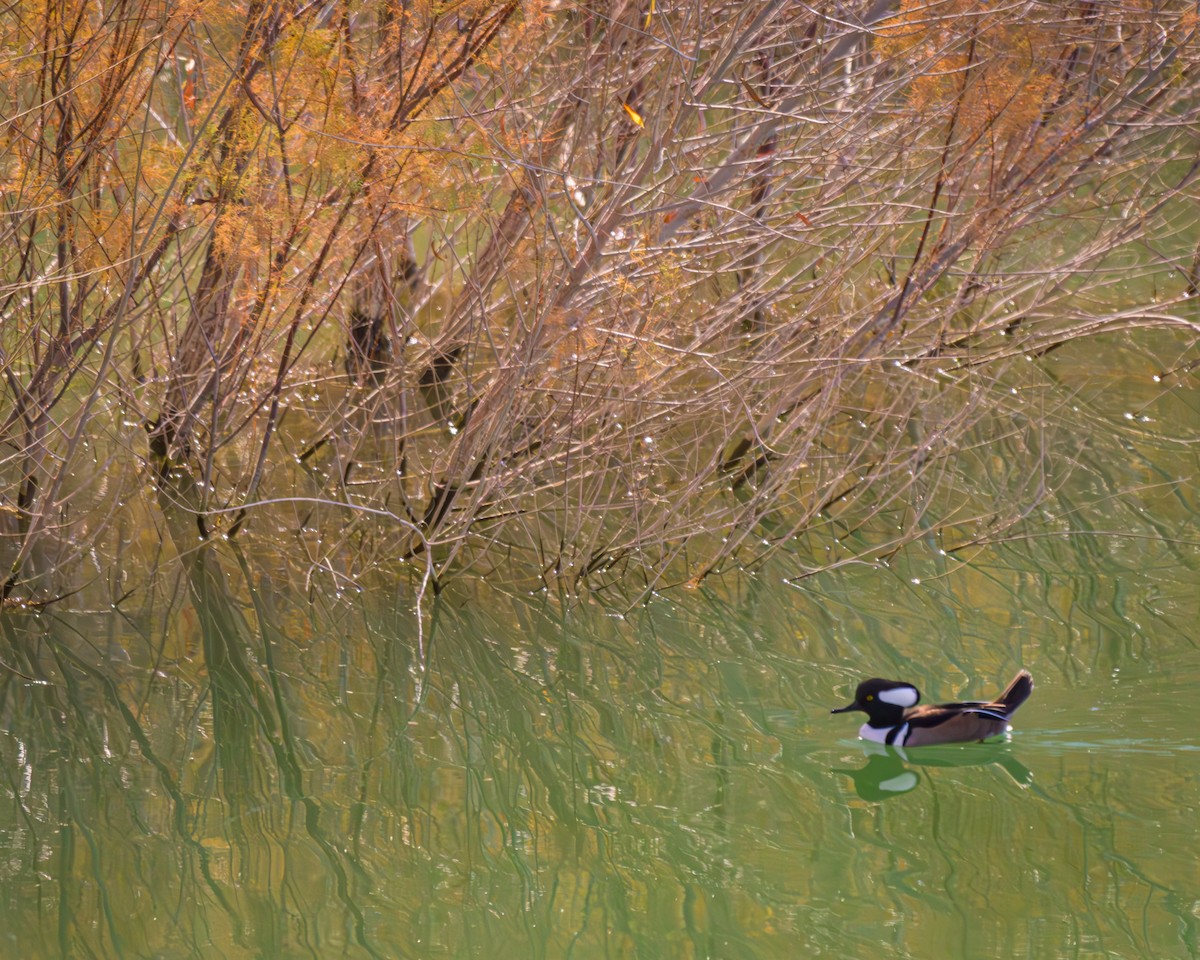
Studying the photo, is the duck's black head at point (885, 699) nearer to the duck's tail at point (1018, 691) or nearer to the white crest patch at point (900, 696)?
the white crest patch at point (900, 696)

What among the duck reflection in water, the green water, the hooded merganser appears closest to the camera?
the green water

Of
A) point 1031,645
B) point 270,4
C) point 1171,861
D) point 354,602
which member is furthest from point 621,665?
point 270,4

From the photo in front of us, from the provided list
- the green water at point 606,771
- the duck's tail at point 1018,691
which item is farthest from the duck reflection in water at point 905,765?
the duck's tail at point 1018,691

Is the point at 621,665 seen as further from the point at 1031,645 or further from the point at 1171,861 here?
the point at 1171,861

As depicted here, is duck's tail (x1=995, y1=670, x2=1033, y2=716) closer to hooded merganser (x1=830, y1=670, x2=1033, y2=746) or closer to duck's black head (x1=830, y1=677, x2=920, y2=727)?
hooded merganser (x1=830, y1=670, x2=1033, y2=746)

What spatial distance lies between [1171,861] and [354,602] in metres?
3.34

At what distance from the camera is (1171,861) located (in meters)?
4.33

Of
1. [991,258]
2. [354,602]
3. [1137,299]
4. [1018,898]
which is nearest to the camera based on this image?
[1018,898]

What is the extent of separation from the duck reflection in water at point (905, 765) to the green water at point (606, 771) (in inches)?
0.5

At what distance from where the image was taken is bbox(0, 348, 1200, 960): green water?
3996mm

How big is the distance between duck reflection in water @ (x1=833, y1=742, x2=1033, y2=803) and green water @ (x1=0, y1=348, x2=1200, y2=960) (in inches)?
0.5

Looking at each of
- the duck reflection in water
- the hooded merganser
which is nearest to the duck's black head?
the hooded merganser

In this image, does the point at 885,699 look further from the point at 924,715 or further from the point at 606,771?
the point at 606,771

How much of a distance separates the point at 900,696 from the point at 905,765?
23 cm
